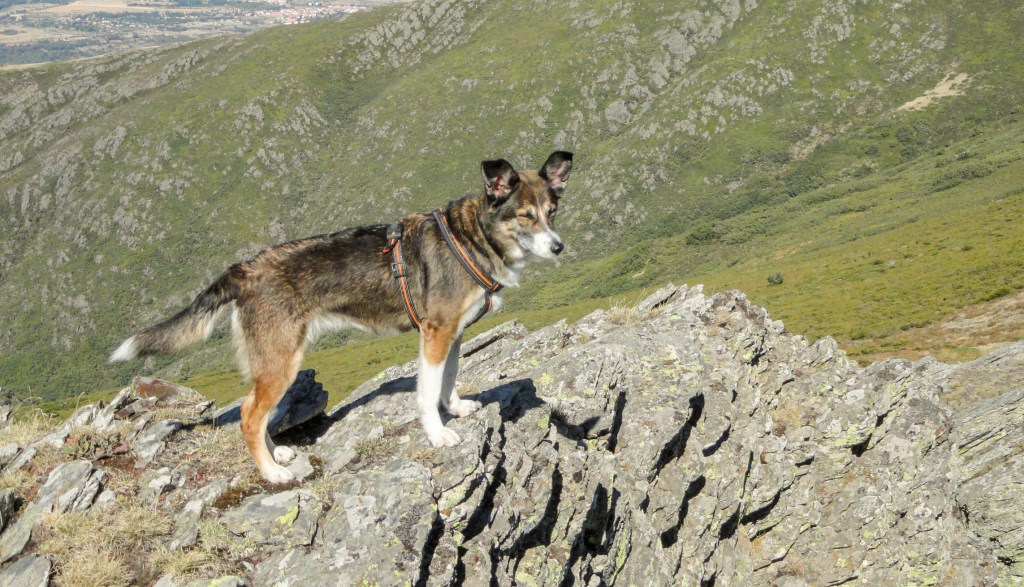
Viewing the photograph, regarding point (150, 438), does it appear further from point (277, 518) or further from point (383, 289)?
point (383, 289)

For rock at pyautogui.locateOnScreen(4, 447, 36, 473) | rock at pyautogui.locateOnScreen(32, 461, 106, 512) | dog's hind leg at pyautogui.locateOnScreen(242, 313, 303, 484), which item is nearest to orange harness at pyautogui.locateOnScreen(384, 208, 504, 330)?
dog's hind leg at pyautogui.locateOnScreen(242, 313, 303, 484)

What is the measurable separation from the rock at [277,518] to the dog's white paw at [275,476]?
320mm

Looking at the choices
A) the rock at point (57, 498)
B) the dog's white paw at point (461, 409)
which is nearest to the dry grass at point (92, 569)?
the rock at point (57, 498)

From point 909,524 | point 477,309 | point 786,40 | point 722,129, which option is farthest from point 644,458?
point 786,40

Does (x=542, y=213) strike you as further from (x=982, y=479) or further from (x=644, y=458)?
(x=982, y=479)

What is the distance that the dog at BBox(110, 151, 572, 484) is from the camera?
27.6 ft

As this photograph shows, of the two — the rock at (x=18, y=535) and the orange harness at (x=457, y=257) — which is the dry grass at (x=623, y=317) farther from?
the rock at (x=18, y=535)

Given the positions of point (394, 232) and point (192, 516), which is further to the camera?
point (394, 232)

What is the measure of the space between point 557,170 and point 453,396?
429cm

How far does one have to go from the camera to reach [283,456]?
9.16 m

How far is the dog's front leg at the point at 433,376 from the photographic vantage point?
8539 millimetres

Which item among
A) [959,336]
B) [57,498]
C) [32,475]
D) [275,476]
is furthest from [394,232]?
[959,336]

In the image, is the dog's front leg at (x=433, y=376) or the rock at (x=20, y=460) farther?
the dog's front leg at (x=433, y=376)

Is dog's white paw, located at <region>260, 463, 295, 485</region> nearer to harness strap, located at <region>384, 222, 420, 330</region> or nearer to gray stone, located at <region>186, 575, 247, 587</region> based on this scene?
gray stone, located at <region>186, 575, 247, 587</region>
